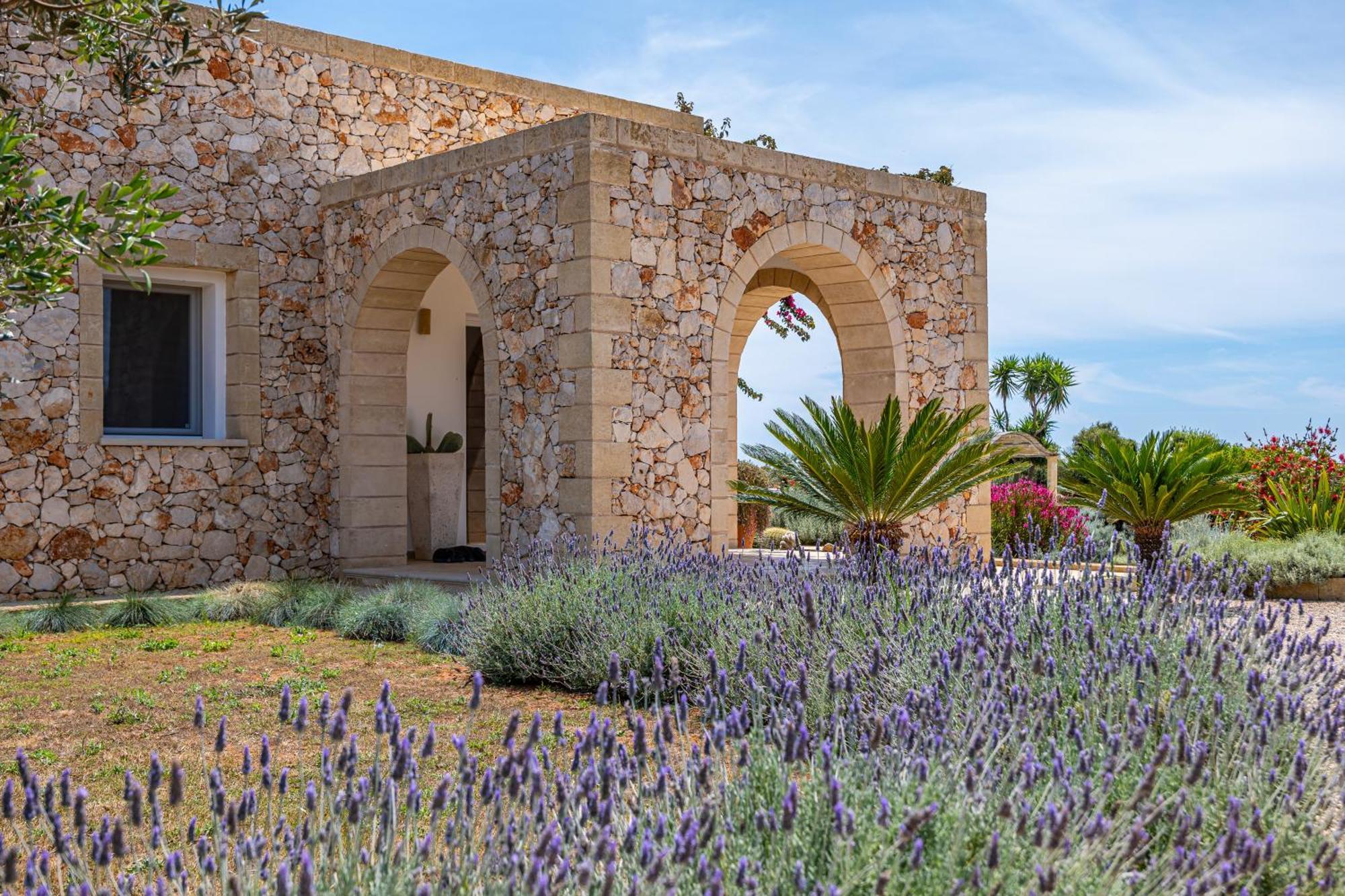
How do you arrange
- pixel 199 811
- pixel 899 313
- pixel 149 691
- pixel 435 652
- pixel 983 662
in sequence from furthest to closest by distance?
pixel 899 313 → pixel 435 652 → pixel 149 691 → pixel 199 811 → pixel 983 662

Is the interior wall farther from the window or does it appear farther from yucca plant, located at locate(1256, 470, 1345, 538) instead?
yucca plant, located at locate(1256, 470, 1345, 538)

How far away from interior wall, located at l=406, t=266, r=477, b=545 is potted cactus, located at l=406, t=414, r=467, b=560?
0.17 m

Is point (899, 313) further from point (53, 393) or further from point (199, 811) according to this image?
point (199, 811)

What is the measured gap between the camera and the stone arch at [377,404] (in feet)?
38.3

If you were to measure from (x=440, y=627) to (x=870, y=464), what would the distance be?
2993 mm

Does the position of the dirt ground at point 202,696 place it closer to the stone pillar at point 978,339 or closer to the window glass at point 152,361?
the window glass at point 152,361

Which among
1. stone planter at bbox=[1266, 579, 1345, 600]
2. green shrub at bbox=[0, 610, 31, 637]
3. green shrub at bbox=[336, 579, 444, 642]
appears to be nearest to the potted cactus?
green shrub at bbox=[336, 579, 444, 642]

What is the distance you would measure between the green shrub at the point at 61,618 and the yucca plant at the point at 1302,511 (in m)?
10.2

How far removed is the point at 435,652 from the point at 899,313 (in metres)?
5.35

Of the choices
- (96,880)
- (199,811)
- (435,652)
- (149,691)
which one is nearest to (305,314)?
(435,652)

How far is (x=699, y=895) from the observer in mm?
2480

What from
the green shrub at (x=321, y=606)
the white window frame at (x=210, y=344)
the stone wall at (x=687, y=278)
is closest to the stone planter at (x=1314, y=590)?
the stone wall at (x=687, y=278)

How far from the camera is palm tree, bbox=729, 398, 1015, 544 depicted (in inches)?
338

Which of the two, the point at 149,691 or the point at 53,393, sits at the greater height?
the point at 53,393
